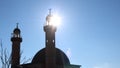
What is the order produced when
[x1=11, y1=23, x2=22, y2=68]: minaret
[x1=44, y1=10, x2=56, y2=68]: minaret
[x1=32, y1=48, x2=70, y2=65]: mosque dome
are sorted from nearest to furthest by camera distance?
1. [x1=44, y1=10, x2=56, y2=68]: minaret
2. [x1=32, y1=48, x2=70, y2=65]: mosque dome
3. [x1=11, y1=23, x2=22, y2=68]: minaret

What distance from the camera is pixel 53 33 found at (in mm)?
A: 28031

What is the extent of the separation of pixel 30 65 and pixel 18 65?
181 centimetres

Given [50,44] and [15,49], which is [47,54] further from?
[15,49]

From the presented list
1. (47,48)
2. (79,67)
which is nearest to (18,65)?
(47,48)

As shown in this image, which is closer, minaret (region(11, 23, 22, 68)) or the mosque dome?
the mosque dome

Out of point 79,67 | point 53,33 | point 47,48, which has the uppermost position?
point 53,33

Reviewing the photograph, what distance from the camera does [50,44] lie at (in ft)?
89.4

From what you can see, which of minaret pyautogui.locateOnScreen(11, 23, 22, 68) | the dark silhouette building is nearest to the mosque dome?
the dark silhouette building

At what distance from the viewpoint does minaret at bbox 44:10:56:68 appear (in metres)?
26.2

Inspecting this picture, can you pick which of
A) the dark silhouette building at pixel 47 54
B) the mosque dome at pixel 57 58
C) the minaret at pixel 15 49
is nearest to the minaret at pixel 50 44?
the dark silhouette building at pixel 47 54

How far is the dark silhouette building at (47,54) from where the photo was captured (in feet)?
88.2

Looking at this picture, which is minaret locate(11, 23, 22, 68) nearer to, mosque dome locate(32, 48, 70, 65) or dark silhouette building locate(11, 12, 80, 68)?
dark silhouette building locate(11, 12, 80, 68)

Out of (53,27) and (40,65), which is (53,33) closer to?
(53,27)

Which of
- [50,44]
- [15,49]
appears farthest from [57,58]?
[15,49]
